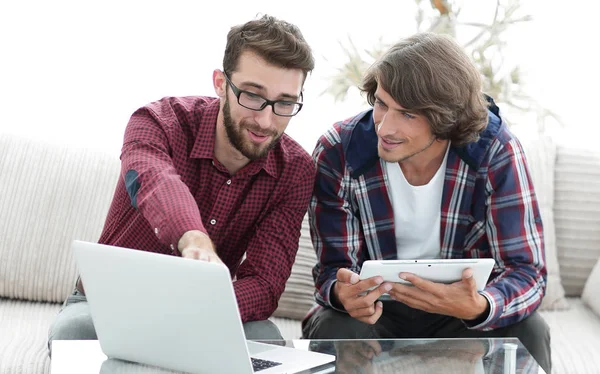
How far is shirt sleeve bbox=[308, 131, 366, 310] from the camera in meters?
2.08

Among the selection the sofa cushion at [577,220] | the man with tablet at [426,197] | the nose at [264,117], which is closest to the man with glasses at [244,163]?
the nose at [264,117]

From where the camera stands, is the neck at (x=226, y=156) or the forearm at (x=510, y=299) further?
the neck at (x=226, y=156)

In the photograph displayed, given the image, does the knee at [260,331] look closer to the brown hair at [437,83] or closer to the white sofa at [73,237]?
the white sofa at [73,237]

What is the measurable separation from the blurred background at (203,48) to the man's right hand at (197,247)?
1469 millimetres

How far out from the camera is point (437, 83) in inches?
79.0

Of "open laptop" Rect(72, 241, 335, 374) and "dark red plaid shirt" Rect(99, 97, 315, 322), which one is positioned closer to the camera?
"open laptop" Rect(72, 241, 335, 374)

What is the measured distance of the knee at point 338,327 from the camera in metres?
1.97

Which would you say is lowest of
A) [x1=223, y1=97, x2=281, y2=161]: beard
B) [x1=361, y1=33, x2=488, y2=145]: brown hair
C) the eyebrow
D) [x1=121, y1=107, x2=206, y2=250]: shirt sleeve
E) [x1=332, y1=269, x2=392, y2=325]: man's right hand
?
[x1=332, y1=269, x2=392, y2=325]: man's right hand

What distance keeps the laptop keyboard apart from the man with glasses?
0.40 metres

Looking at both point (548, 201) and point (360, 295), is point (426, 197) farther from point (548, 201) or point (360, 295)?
point (548, 201)

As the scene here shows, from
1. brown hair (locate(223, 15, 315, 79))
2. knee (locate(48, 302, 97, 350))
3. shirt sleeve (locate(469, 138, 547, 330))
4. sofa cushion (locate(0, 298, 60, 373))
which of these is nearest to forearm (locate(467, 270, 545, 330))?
shirt sleeve (locate(469, 138, 547, 330))

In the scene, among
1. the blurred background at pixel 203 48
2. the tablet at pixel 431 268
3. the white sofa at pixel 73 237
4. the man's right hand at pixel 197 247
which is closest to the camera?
the man's right hand at pixel 197 247

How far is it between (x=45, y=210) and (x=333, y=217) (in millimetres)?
837

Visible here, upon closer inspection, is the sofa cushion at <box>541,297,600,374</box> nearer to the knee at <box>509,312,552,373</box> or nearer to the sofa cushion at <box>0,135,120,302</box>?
the knee at <box>509,312,552,373</box>
